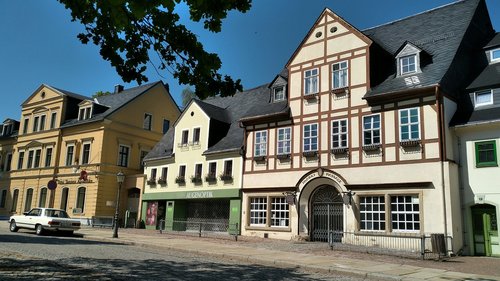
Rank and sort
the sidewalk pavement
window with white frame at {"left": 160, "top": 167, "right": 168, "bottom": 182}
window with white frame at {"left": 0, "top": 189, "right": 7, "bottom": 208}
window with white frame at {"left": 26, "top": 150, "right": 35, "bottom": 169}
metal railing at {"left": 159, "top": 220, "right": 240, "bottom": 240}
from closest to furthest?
the sidewalk pavement → metal railing at {"left": 159, "top": 220, "right": 240, "bottom": 240} → window with white frame at {"left": 160, "top": 167, "right": 168, "bottom": 182} → window with white frame at {"left": 26, "top": 150, "right": 35, "bottom": 169} → window with white frame at {"left": 0, "top": 189, "right": 7, "bottom": 208}

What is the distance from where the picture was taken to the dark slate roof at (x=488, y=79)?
68.6 ft

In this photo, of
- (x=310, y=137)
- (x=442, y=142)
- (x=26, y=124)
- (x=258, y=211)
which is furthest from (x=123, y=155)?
(x=442, y=142)

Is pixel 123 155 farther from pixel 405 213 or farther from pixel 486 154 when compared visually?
pixel 486 154

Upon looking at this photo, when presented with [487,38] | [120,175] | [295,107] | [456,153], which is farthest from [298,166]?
[487,38]

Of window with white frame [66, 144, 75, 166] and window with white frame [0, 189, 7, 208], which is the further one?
window with white frame [0, 189, 7, 208]

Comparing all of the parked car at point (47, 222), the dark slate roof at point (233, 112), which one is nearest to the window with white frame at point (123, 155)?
the dark slate roof at point (233, 112)

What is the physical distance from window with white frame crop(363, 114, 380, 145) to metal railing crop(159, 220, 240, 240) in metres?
9.11

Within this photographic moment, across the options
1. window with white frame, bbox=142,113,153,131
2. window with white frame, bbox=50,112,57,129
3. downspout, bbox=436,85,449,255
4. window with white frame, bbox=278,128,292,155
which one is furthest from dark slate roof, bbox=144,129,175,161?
downspout, bbox=436,85,449,255

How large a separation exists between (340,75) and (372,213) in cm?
789

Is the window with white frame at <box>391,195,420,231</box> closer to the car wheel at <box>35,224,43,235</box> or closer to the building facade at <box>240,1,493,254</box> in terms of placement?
the building facade at <box>240,1,493,254</box>

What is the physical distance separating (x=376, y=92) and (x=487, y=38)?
869 centimetres

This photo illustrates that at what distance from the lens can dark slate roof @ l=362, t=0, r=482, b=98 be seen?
2164 centimetres

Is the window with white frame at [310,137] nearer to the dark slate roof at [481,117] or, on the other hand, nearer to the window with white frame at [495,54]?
the dark slate roof at [481,117]

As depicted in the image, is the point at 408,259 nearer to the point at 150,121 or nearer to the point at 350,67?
the point at 350,67
